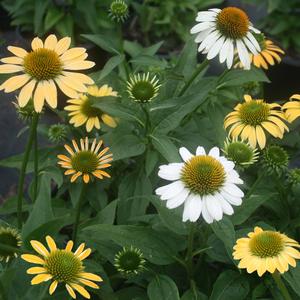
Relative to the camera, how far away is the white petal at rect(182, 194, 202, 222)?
0.95m

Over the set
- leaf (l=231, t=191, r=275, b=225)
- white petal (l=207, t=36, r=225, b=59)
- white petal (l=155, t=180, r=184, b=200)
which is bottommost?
white petal (l=155, t=180, r=184, b=200)

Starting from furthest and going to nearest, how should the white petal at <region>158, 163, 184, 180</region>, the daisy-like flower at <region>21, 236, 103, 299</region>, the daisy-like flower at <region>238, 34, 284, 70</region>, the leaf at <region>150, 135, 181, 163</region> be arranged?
the daisy-like flower at <region>238, 34, 284, 70</region> → the leaf at <region>150, 135, 181, 163</region> → the white petal at <region>158, 163, 184, 180</region> → the daisy-like flower at <region>21, 236, 103, 299</region>

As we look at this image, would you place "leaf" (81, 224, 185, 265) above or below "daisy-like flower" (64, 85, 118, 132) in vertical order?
below

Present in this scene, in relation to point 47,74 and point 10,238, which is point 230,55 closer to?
point 47,74

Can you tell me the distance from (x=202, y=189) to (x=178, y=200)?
5 centimetres

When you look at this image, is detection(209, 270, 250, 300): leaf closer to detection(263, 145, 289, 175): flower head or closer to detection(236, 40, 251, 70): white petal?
detection(263, 145, 289, 175): flower head

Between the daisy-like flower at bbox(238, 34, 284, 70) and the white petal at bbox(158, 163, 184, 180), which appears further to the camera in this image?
the daisy-like flower at bbox(238, 34, 284, 70)

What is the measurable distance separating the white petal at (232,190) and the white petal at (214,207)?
0.03m

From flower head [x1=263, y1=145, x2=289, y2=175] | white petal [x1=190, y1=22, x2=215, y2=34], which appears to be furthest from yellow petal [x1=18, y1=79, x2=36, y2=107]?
flower head [x1=263, y1=145, x2=289, y2=175]

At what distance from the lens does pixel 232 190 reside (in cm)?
100

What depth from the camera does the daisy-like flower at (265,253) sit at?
3.19 ft

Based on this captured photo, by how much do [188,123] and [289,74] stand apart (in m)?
1.25

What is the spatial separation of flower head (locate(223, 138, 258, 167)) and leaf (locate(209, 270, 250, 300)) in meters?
0.22

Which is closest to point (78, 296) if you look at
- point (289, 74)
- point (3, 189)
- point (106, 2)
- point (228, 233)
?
point (228, 233)
